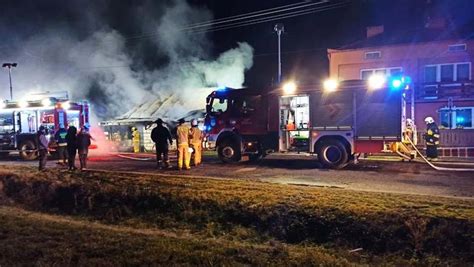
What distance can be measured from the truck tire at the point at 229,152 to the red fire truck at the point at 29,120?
8027 mm

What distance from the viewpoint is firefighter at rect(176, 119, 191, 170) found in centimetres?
1255

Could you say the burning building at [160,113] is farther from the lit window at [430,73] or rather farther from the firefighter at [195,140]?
the lit window at [430,73]

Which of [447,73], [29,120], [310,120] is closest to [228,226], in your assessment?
[310,120]

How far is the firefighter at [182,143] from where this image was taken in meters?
12.6

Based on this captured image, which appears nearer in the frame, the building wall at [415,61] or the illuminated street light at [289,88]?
the illuminated street light at [289,88]

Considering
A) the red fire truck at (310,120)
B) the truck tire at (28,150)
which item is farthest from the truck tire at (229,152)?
the truck tire at (28,150)

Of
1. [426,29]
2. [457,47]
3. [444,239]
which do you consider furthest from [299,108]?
[426,29]

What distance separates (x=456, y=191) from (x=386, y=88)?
4616mm

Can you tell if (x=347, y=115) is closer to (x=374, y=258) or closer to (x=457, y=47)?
(x=374, y=258)

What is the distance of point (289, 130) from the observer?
44.9 ft

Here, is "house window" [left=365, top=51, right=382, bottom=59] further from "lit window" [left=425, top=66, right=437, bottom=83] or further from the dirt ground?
the dirt ground

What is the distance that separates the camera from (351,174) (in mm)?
11266

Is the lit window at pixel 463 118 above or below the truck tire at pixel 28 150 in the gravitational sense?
above

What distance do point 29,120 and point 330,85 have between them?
1294cm
